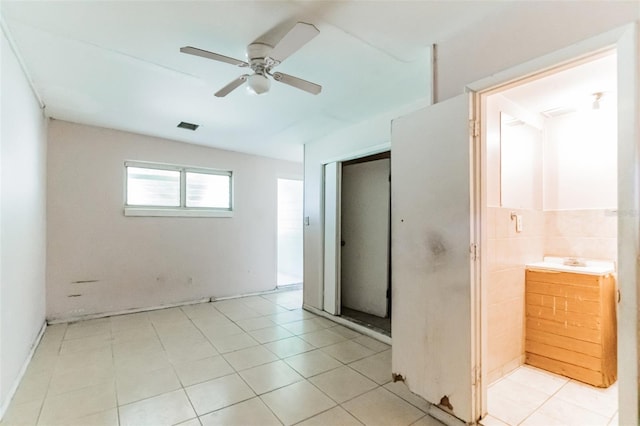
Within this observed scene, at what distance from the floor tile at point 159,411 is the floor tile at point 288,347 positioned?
93cm

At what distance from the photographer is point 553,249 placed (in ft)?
9.27

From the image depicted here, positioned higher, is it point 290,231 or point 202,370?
point 290,231

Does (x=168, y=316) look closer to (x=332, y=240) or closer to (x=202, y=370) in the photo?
(x=202, y=370)

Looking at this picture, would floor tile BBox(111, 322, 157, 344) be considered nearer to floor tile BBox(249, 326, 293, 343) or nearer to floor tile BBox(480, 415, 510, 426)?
floor tile BBox(249, 326, 293, 343)

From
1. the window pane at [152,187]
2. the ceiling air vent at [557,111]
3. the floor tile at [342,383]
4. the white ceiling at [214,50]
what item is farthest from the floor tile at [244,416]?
the ceiling air vent at [557,111]

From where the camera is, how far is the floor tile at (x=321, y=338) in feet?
10.1

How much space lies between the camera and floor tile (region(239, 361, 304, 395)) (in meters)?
2.24

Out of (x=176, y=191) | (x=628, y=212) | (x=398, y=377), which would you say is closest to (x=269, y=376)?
(x=398, y=377)

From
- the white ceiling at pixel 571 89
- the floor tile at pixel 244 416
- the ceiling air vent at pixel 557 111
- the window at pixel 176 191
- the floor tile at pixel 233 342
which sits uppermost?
the white ceiling at pixel 571 89

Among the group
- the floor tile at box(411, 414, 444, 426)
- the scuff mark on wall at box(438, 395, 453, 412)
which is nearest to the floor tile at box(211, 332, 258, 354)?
the floor tile at box(411, 414, 444, 426)

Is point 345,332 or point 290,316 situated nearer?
point 345,332

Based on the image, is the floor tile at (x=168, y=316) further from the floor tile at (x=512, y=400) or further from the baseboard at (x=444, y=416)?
the floor tile at (x=512, y=400)

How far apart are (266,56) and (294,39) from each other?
12.9 inches

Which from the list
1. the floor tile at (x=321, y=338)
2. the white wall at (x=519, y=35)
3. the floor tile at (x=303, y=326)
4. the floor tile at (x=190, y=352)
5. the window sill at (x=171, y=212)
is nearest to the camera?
the white wall at (x=519, y=35)
